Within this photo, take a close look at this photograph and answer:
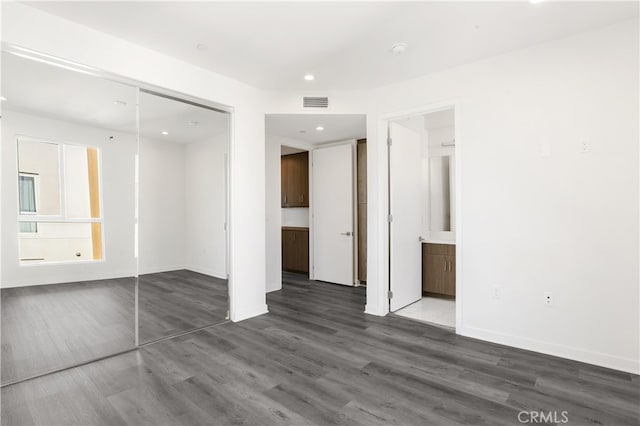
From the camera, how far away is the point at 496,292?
3145 millimetres

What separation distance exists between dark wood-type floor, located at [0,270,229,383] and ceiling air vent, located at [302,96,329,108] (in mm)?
2403

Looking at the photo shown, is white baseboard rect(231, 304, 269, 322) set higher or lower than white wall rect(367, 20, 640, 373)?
lower

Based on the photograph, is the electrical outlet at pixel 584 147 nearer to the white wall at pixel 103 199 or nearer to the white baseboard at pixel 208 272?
the white baseboard at pixel 208 272

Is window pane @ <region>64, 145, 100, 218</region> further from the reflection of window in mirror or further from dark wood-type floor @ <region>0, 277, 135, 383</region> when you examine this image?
dark wood-type floor @ <region>0, 277, 135, 383</region>

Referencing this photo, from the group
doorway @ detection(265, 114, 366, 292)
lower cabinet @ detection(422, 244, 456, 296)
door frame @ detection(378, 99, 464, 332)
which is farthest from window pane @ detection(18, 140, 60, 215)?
lower cabinet @ detection(422, 244, 456, 296)

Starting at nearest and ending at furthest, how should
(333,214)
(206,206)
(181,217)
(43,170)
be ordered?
1. (43,170)
2. (181,217)
3. (206,206)
4. (333,214)

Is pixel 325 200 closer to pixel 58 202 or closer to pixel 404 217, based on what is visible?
pixel 404 217

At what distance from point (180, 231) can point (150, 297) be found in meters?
0.71

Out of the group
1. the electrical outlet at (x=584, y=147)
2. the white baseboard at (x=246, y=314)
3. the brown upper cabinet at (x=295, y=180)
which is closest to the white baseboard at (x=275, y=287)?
the white baseboard at (x=246, y=314)

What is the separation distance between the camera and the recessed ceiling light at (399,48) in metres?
2.92

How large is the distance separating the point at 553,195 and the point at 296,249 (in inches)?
180

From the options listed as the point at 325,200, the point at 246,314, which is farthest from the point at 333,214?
the point at 246,314

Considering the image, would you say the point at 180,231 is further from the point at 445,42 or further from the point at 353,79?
the point at 445,42

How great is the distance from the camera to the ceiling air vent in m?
4.06
